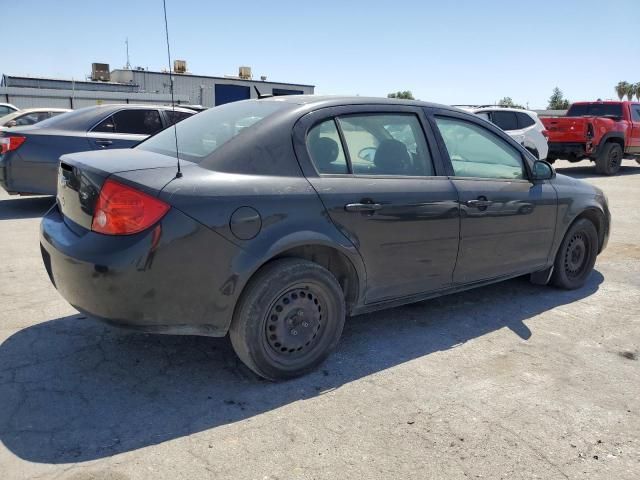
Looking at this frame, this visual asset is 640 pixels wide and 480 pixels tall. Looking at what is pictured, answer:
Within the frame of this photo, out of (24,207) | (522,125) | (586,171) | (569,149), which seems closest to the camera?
(24,207)

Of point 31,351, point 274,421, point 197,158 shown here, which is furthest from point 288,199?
point 31,351

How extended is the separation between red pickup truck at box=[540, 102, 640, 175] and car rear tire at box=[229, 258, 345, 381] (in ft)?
41.6

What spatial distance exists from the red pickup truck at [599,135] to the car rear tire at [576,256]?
32.5 ft

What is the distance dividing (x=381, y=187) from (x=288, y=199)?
2.32 feet

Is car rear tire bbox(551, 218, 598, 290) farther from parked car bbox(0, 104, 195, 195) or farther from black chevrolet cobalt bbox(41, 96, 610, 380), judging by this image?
parked car bbox(0, 104, 195, 195)

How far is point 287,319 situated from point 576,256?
326cm

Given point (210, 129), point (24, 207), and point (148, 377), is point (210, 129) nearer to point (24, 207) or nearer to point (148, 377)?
point (148, 377)

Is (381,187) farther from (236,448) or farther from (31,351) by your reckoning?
(31,351)

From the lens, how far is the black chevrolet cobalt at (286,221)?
269cm

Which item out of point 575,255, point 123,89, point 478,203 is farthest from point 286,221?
point 123,89

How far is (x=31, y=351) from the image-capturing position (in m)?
3.37

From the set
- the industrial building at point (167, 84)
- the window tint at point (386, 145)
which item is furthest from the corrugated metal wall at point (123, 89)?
the window tint at point (386, 145)

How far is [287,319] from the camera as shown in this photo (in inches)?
122

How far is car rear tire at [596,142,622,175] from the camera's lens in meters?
14.5
